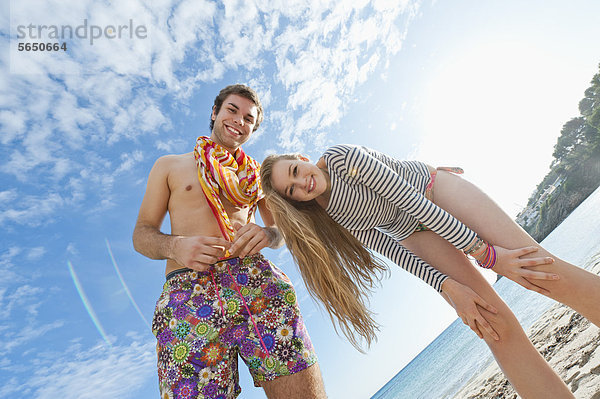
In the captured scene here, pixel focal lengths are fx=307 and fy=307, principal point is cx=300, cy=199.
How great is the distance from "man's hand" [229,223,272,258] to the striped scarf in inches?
8.6

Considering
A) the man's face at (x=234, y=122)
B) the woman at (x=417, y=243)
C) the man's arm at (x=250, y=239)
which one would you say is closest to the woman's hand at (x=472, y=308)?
the woman at (x=417, y=243)

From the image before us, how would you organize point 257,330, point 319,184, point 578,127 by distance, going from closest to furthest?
point 257,330 < point 319,184 < point 578,127

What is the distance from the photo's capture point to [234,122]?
126 inches

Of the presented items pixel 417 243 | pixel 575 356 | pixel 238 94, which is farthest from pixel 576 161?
pixel 238 94

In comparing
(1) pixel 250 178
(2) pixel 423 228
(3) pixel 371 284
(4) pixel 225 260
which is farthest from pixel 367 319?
(1) pixel 250 178

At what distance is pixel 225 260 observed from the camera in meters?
2.46

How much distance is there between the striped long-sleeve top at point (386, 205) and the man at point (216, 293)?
76cm

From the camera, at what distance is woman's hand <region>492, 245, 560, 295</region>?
2035 mm

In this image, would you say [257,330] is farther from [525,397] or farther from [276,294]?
[525,397]

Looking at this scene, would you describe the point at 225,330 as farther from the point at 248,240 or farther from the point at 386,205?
the point at 386,205

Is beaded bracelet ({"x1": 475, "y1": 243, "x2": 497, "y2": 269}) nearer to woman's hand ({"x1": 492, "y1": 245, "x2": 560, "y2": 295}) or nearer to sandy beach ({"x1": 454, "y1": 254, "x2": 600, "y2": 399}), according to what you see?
woman's hand ({"x1": 492, "y1": 245, "x2": 560, "y2": 295})

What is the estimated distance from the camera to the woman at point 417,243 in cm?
208

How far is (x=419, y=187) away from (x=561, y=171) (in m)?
43.4

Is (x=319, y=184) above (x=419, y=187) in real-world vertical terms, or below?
above
